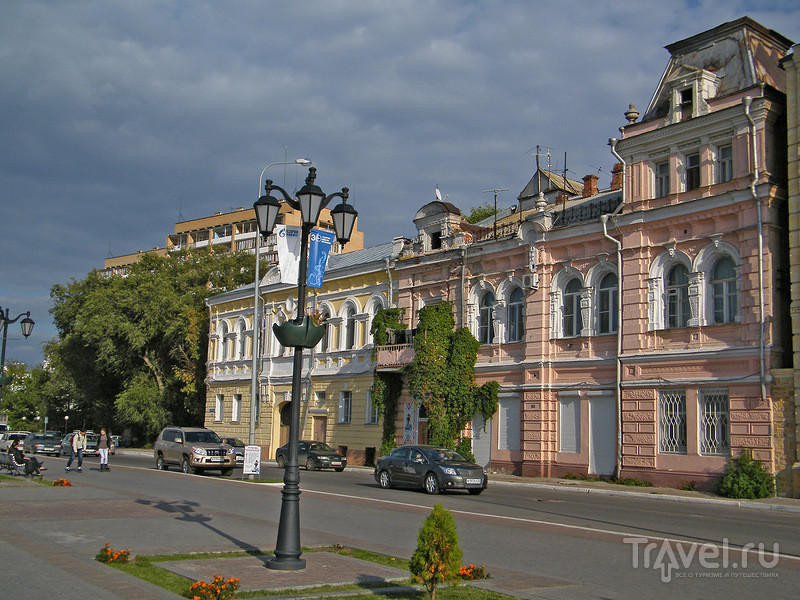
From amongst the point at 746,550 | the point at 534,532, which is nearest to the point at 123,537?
the point at 534,532

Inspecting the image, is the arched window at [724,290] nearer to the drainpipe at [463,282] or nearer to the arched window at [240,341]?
the drainpipe at [463,282]

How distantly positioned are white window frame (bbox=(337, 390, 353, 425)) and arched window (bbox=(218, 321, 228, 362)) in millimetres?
13580

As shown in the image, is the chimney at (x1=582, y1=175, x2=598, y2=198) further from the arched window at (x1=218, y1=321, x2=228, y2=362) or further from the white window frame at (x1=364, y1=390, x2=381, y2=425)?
the arched window at (x1=218, y1=321, x2=228, y2=362)

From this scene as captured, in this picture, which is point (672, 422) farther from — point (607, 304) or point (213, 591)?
point (213, 591)

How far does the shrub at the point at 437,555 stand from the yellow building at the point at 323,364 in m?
28.5

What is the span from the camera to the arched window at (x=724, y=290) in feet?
81.9

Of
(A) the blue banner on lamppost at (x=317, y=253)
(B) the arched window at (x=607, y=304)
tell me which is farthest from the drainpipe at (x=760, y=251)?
(A) the blue banner on lamppost at (x=317, y=253)

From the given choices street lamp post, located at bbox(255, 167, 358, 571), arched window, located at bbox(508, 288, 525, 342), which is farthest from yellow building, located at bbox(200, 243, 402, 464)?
street lamp post, located at bbox(255, 167, 358, 571)

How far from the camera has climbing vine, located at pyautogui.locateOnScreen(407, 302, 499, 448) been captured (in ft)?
107

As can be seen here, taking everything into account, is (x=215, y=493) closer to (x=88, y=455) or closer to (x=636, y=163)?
(x=636, y=163)

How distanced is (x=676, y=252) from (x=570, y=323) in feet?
17.4

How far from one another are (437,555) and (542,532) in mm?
7276

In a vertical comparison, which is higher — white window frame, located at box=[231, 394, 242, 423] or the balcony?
the balcony

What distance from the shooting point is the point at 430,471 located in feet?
73.9
